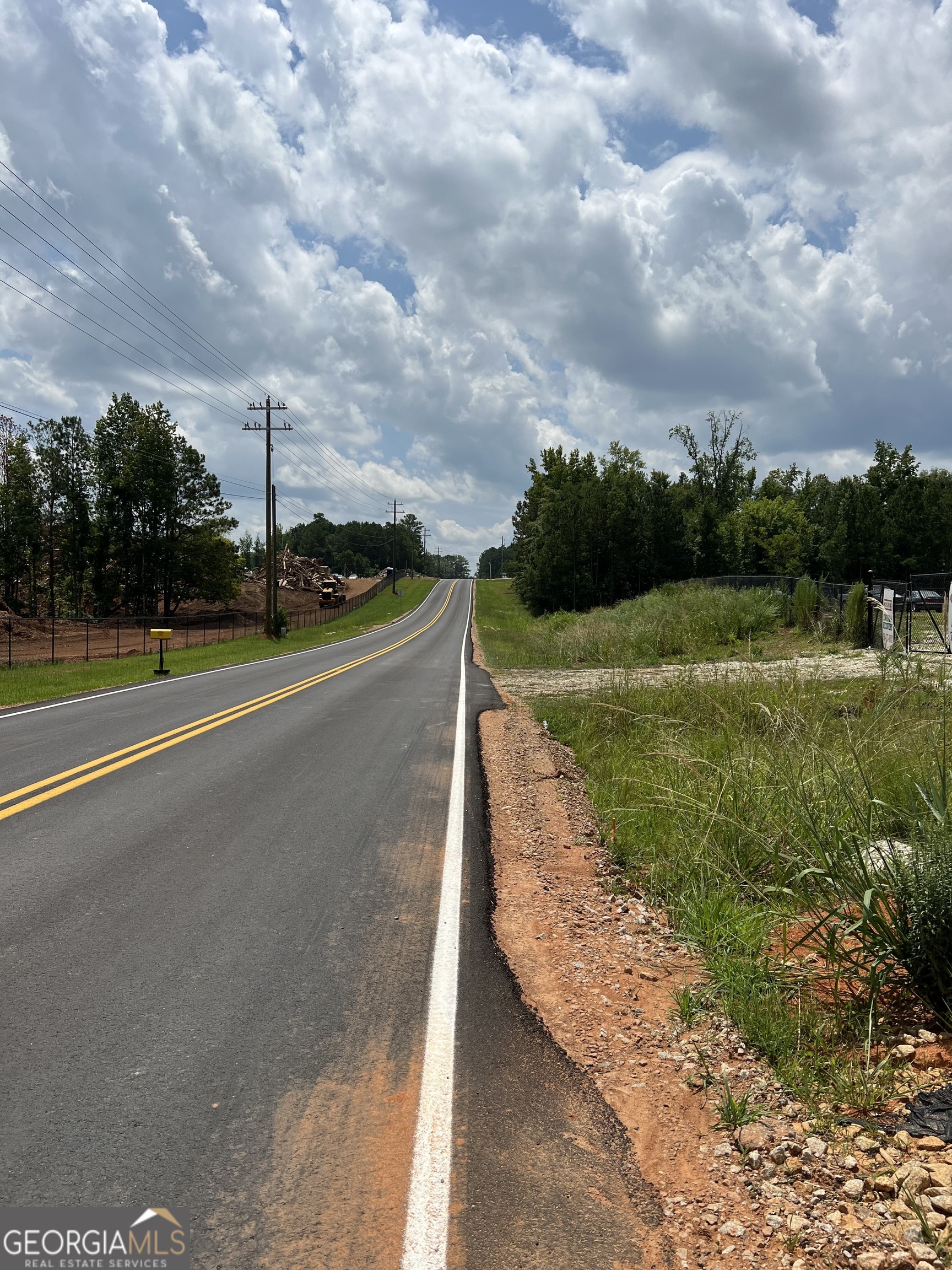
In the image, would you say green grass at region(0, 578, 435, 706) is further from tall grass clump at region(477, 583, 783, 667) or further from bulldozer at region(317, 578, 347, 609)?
bulldozer at region(317, 578, 347, 609)

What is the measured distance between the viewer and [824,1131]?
115 inches

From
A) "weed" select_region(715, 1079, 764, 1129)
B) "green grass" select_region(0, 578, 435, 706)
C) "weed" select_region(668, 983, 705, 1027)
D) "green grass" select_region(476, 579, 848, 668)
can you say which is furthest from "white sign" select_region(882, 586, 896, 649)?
"green grass" select_region(0, 578, 435, 706)

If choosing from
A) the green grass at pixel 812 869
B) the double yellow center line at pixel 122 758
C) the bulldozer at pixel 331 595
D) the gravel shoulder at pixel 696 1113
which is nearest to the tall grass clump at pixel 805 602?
the double yellow center line at pixel 122 758

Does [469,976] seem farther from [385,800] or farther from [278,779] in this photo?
[278,779]

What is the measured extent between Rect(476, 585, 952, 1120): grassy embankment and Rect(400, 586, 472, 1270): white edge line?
1246 millimetres

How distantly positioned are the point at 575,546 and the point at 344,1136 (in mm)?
64386

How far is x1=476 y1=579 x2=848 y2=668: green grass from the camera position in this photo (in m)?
24.2

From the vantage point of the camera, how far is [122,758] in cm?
888

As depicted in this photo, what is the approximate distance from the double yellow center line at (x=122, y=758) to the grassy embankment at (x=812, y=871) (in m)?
5.33

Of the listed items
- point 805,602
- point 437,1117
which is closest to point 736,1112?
point 437,1117

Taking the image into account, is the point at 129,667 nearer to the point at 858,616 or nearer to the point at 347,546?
the point at 858,616

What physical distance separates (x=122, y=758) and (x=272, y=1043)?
6.41 meters

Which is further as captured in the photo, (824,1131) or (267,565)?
(267,565)

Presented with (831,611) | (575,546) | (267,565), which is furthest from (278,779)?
(575,546)
